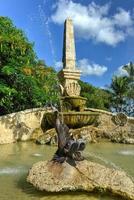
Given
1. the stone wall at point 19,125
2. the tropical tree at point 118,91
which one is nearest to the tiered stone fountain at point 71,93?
the stone wall at point 19,125

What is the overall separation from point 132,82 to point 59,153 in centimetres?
3511

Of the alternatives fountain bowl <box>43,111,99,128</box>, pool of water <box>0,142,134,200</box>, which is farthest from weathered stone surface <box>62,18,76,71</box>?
pool of water <box>0,142,134,200</box>

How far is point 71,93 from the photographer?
20.3 metres

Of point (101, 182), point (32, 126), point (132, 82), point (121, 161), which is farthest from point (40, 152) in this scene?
point (132, 82)

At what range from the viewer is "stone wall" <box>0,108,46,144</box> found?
15813mm

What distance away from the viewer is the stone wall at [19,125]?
1581 centimetres

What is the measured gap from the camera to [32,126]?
56.7 ft

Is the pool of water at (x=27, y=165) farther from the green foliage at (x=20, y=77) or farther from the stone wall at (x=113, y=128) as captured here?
the stone wall at (x=113, y=128)

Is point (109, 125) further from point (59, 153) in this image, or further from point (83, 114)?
point (59, 153)

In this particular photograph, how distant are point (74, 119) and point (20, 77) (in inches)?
128

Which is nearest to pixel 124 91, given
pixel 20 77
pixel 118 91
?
pixel 118 91

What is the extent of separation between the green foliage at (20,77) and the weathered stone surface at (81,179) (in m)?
9.63

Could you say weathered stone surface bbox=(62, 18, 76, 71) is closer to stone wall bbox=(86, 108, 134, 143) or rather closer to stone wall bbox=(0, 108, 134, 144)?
stone wall bbox=(86, 108, 134, 143)

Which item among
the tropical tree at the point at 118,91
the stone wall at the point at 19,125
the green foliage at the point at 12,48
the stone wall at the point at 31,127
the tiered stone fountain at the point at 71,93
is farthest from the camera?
the tropical tree at the point at 118,91
